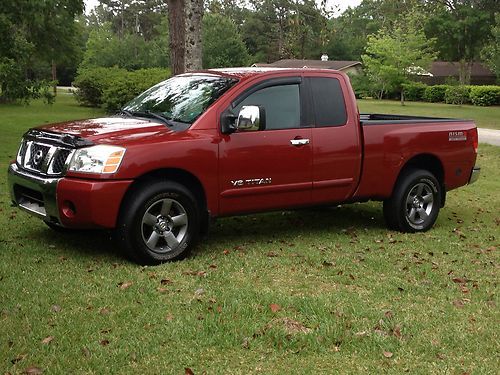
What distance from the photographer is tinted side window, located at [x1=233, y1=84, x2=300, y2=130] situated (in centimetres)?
685

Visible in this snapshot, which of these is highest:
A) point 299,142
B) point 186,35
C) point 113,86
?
point 186,35

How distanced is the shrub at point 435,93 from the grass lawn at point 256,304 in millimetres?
47548

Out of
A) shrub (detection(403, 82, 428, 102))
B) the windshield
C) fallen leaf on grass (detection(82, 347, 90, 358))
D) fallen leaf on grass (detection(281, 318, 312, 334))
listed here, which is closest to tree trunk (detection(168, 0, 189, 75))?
the windshield

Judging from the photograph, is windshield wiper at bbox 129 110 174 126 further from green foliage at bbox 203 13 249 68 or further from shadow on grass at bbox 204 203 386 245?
green foliage at bbox 203 13 249 68

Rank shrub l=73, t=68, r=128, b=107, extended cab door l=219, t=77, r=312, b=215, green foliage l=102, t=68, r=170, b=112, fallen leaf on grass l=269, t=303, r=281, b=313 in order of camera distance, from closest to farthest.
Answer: fallen leaf on grass l=269, t=303, r=281, b=313 < extended cab door l=219, t=77, r=312, b=215 < green foliage l=102, t=68, r=170, b=112 < shrub l=73, t=68, r=128, b=107

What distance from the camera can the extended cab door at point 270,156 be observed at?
6520 millimetres

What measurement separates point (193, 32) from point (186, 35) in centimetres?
21

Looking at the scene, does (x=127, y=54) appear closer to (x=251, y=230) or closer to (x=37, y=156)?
(x=251, y=230)

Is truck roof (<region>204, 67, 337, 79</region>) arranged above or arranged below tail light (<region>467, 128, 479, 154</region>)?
above

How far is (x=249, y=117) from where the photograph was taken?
6289 mm

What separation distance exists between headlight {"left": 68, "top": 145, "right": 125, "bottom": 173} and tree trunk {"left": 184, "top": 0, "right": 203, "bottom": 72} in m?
7.26

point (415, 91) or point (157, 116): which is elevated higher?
point (415, 91)

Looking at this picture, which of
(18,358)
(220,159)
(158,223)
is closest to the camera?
(18,358)

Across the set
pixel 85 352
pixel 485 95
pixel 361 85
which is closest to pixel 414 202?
pixel 85 352
